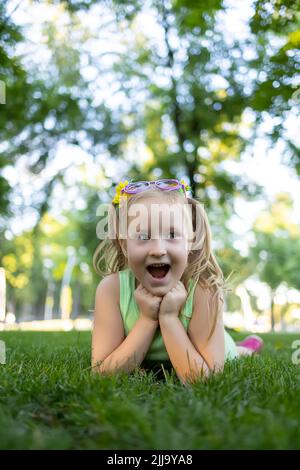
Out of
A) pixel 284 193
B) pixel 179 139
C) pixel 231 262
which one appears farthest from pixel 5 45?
pixel 284 193

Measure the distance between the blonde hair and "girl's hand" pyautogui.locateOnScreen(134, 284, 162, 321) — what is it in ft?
1.10

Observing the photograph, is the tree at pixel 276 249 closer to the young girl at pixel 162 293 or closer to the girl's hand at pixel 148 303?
the young girl at pixel 162 293

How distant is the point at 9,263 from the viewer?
102ft

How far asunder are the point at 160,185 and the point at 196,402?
1.45m

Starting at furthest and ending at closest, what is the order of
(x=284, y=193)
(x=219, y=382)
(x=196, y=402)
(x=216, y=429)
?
(x=284, y=193), (x=219, y=382), (x=196, y=402), (x=216, y=429)

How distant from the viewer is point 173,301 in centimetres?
262

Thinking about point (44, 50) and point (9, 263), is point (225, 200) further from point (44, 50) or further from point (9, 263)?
point (9, 263)

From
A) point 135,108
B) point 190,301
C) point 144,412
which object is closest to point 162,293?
point 190,301

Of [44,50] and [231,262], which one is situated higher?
[44,50]

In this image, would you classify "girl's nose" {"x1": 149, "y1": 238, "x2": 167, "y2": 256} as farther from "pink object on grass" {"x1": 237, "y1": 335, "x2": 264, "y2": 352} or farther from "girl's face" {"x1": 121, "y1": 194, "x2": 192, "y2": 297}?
"pink object on grass" {"x1": 237, "y1": 335, "x2": 264, "y2": 352}

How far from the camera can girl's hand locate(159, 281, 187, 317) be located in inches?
103

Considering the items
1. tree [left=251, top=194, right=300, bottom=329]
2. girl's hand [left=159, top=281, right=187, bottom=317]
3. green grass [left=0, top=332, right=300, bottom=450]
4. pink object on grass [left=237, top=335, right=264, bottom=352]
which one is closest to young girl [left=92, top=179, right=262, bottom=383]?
girl's hand [left=159, top=281, right=187, bottom=317]

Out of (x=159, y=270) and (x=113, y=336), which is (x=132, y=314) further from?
(x=159, y=270)
